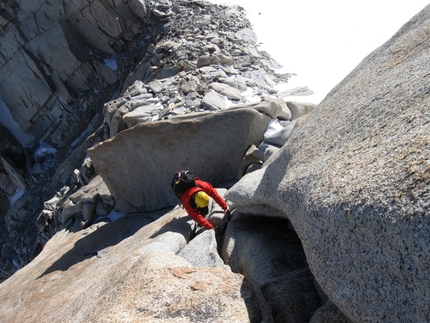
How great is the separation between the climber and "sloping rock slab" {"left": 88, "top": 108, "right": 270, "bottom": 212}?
227 centimetres

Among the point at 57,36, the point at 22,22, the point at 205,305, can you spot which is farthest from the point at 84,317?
the point at 22,22

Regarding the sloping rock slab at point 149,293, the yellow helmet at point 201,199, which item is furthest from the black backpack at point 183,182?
the sloping rock slab at point 149,293

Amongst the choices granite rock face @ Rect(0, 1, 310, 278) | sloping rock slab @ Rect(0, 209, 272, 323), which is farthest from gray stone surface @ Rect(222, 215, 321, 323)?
granite rock face @ Rect(0, 1, 310, 278)

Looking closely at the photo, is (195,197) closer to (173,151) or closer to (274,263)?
(274,263)

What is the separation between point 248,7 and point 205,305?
2680 centimetres

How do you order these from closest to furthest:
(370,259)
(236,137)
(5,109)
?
(370,259)
(236,137)
(5,109)

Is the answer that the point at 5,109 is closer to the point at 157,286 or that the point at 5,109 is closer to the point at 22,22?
the point at 22,22

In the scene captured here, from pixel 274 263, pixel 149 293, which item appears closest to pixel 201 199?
pixel 274 263

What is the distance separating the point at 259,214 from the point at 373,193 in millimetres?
3129

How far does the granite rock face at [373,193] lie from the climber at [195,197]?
2.55 metres

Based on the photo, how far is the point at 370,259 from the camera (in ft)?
8.84

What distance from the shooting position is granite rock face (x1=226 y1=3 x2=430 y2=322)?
2396 mm

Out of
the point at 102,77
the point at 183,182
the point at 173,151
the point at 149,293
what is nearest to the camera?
the point at 149,293

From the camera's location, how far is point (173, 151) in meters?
9.70
